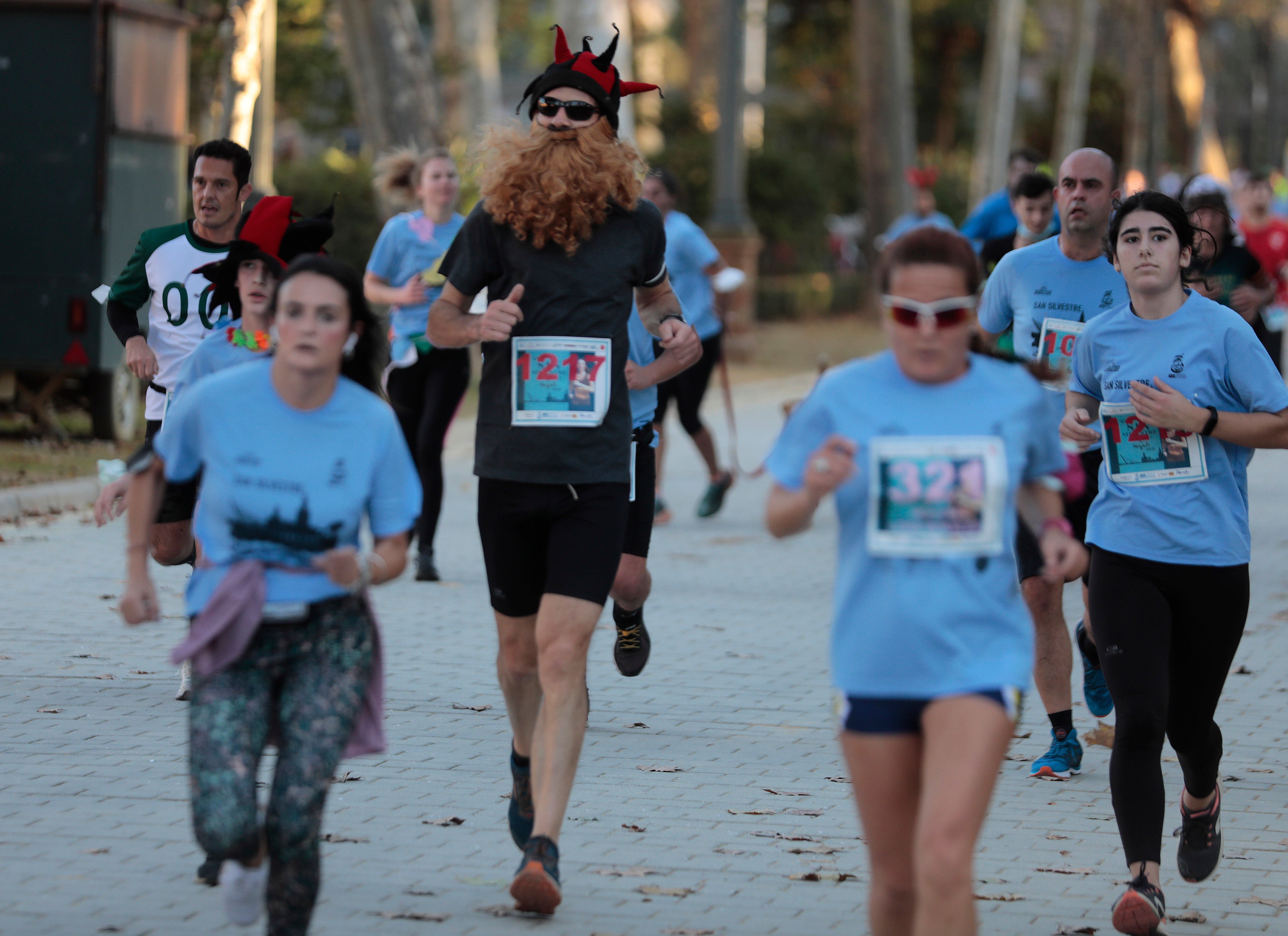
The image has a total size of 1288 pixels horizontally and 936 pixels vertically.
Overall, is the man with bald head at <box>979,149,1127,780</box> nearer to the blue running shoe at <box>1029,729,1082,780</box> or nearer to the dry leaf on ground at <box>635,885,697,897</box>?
the blue running shoe at <box>1029,729,1082,780</box>

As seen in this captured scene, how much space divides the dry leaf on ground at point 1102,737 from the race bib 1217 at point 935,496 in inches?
137

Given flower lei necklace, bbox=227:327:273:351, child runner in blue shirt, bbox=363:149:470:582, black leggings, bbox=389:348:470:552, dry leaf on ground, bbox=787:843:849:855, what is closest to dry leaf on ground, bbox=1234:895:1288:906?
dry leaf on ground, bbox=787:843:849:855

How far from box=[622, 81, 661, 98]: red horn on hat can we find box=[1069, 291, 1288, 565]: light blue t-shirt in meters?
1.53

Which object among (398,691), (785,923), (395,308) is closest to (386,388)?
(395,308)

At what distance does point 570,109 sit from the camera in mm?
5289

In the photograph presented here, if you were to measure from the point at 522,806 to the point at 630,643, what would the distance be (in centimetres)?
210

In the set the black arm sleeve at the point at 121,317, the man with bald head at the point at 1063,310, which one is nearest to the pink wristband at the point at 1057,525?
the man with bald head at the point at 1063,310

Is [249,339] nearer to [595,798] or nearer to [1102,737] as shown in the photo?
[595,798]

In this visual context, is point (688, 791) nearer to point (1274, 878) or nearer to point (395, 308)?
point (1274, 878)

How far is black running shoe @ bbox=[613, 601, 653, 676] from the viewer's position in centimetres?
729

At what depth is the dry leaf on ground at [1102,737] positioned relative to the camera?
7.14 m

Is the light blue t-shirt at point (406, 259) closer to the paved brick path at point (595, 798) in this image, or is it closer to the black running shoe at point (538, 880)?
the paved brick path at point (595, 798)

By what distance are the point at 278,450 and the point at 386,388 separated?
629 centimetres

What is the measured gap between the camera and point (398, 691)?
7758mm
